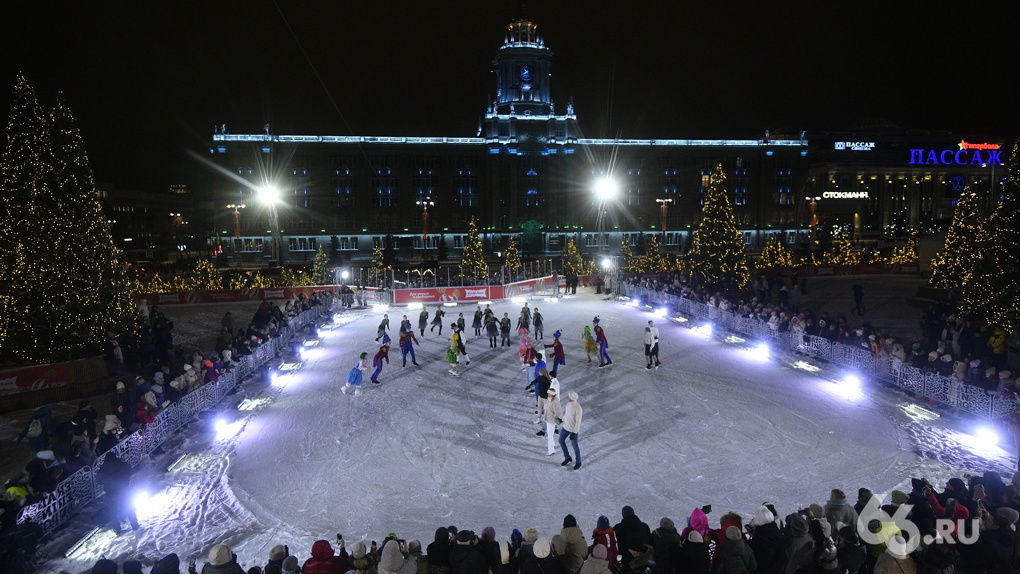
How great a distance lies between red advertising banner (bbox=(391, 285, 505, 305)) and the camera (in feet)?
116

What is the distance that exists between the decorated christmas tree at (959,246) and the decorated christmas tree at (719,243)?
8.68 metres

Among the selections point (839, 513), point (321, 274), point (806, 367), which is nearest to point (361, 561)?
point (839, 513)

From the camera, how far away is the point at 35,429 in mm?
10844

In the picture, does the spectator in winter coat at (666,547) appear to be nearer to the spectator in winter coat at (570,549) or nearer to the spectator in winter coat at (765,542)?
the spectator in winter coat at (570,549)

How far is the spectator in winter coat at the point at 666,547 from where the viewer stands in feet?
19.7

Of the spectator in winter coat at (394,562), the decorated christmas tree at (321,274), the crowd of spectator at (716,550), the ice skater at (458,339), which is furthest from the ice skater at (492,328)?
the decorated christmas tree at (321,274)

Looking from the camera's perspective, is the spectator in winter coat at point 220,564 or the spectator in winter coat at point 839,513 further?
the spectator in winter coat at point 839,513

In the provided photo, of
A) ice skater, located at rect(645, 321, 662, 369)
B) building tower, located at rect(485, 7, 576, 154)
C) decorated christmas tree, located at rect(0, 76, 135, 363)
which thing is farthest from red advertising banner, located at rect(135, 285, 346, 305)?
building tower, located at rect(485, 7, 576, 154)

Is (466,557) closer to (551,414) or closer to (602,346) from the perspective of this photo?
(551,414)

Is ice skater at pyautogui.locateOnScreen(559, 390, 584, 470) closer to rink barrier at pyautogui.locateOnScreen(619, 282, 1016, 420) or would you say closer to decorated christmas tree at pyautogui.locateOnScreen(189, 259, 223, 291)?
rink barrier at pyautogui.locateOnScreen(619, 282, 1016, 420)

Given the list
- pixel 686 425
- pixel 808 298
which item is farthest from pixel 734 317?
pixel 808 298

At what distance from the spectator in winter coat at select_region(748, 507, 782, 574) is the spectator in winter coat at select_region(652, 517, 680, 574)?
865 millimetres

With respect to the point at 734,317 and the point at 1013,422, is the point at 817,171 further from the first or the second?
the point at 1013,422

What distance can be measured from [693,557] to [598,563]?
0.95 m
